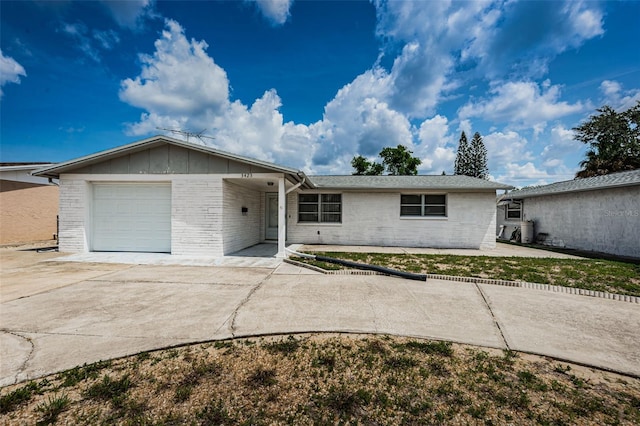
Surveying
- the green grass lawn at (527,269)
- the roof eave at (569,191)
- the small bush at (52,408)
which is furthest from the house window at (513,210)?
the small bush at (52,408)

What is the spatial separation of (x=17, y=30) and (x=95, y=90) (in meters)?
2.82

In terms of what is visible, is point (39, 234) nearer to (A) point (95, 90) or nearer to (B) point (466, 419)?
(A) point (95, 90)

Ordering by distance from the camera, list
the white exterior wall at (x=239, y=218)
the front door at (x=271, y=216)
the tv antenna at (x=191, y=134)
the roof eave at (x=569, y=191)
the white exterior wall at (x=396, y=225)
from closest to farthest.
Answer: the white exterior wall at (x=239, y=218) → the roof eave at (x=569, y=191) → the tv antenna at (x=191, y=134) → the white exterior wall at (x=396, y=225) → the front door at (x=271, y=216)

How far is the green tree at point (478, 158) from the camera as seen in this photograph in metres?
36.9

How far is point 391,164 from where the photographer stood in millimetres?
34438

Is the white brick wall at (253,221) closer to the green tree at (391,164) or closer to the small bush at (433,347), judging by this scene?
the small bush at (433,347)

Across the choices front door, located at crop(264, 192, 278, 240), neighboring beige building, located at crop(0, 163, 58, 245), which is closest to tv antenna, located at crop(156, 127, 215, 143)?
front door, located at crop(264, 192, 278, 240)

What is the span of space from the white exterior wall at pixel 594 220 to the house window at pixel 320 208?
34.6 ft

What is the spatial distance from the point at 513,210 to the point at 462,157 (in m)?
24.5

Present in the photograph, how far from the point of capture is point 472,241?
37.6 ft

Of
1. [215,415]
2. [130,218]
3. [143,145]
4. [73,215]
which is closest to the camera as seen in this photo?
[215,415]

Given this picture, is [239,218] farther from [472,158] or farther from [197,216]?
[472,158]

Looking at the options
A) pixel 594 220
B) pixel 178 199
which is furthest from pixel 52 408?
pixel 594 220

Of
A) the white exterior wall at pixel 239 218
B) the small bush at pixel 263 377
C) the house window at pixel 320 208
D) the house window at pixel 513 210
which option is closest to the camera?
the small bush at pixel 263 377
